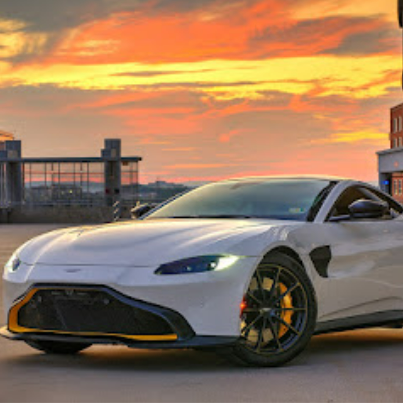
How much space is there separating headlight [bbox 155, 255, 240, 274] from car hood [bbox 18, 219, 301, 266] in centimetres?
4

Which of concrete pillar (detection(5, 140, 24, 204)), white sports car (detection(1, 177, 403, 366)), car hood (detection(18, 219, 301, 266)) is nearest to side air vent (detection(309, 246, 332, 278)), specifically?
white sports car (detection(1, 177, 403, 366))

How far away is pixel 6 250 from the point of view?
25875 mm

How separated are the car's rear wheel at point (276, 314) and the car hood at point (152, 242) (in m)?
0.24

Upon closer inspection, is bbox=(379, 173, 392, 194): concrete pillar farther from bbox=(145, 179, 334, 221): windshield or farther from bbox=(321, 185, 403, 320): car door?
bbox=(145, 179, 334, 221): windshield

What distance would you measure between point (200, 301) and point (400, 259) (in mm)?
2457

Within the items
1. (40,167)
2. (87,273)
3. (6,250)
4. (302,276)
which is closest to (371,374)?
(302,276)

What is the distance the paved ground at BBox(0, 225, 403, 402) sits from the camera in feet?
19.2

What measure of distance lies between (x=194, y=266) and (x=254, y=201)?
1568 mm

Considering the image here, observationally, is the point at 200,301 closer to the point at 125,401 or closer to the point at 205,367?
the point at 205,367

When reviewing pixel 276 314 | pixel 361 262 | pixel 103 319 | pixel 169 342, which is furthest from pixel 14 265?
pixel 361 262

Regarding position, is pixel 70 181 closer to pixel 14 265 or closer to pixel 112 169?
pixel 112 169

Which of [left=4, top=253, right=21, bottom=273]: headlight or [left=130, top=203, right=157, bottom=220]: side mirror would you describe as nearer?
Answer: [left=4, top=253, right=21, bottom=273]: headlight

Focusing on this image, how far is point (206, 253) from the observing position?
6609mm

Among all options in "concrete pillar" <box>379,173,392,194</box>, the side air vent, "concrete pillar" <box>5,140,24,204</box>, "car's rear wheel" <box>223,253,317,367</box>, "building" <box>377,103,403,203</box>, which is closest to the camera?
"car's rear wheel" <box>223,253,317,367</box>
